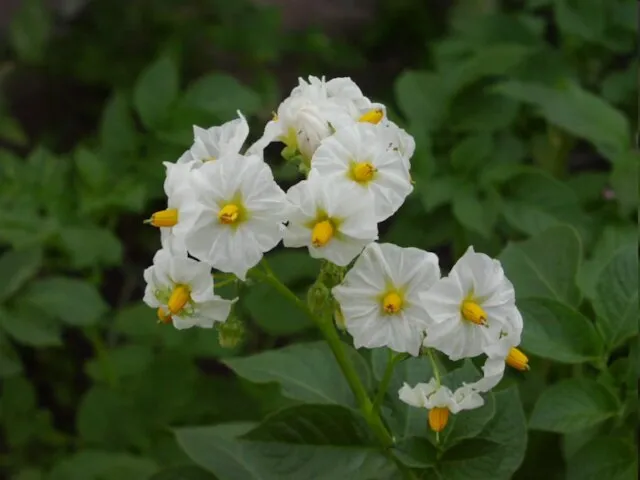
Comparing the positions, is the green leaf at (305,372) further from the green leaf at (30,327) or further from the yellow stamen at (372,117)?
the green leaf at (30,327)

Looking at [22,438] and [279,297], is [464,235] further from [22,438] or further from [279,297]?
[22,438]

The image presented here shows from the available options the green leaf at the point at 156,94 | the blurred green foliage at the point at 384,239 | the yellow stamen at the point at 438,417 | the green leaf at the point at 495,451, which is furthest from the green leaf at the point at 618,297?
the green leaf at the point at 156,94

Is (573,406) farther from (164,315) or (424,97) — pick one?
(424,97)

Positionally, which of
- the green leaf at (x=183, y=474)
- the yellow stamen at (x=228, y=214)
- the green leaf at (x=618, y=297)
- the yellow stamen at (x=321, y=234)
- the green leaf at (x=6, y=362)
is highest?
the yellow stamen at (x=228, y=214)

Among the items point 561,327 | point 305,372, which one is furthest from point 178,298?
point 561,327

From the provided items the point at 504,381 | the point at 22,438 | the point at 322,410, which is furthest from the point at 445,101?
the point at 22,438

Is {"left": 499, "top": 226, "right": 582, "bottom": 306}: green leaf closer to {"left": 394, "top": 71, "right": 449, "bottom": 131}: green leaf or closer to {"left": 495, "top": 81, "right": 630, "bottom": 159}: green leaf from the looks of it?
{"left": 495, "top": 81, "right": 630, "bottom": 159}: green leaf

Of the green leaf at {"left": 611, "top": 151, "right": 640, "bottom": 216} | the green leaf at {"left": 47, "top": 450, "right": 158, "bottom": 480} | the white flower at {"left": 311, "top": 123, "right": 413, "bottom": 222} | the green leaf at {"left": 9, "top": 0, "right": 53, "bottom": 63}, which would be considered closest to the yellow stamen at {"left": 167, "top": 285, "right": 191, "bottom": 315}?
the white flower at {"left": 311, "top": 123, "right": 413, "bottom": 222}
